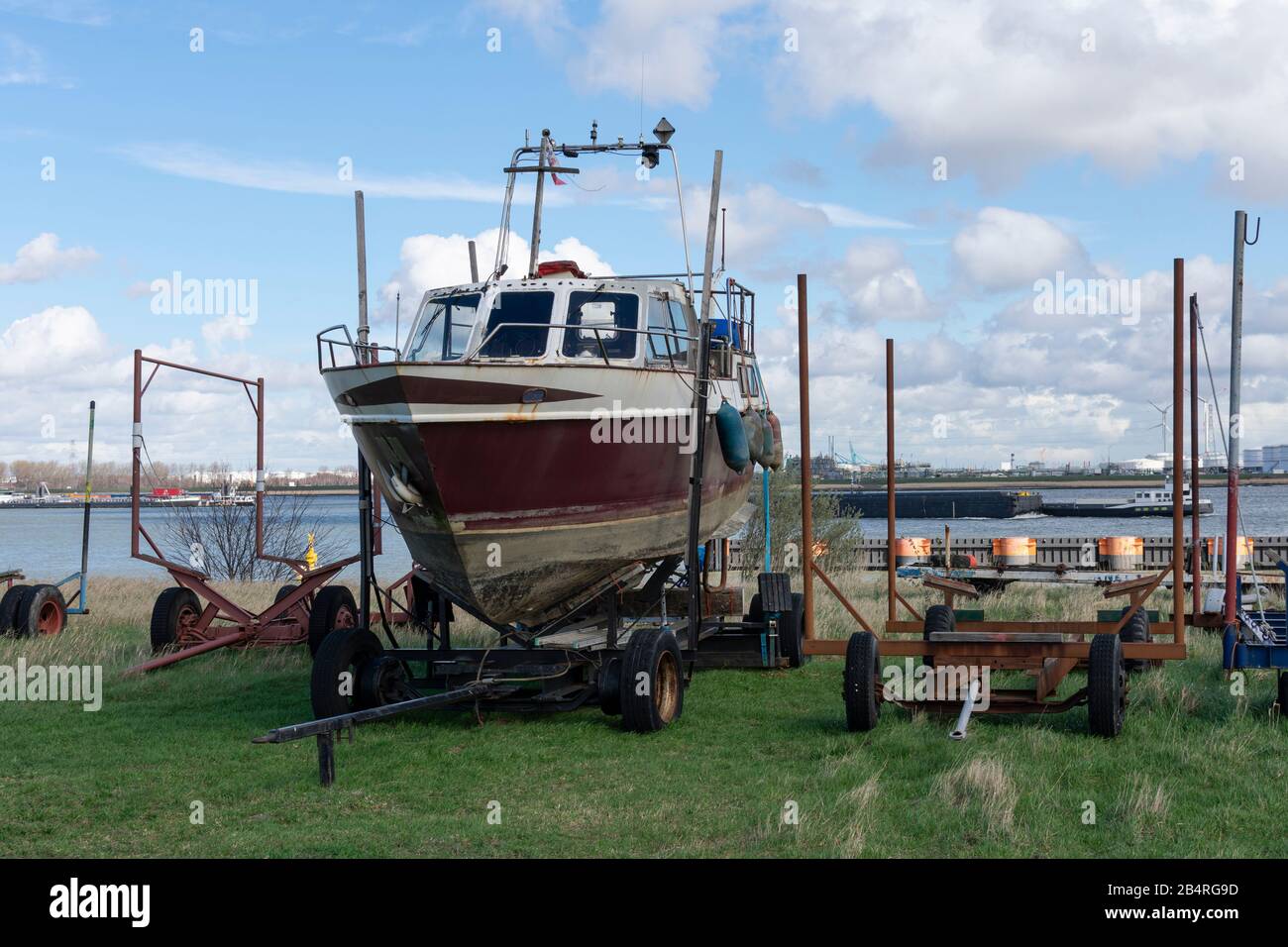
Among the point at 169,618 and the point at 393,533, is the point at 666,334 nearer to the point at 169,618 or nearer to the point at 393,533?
the point at 169,618

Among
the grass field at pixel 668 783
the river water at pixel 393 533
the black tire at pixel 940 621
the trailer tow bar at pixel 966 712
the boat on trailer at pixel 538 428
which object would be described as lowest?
the river water at pixel 393 533

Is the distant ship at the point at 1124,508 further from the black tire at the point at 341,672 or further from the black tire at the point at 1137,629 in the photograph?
the black tire at the point at 341,672

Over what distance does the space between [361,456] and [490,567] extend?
68.4 inches

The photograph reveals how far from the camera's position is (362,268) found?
12.1 meters

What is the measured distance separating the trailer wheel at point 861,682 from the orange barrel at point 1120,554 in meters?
21.6

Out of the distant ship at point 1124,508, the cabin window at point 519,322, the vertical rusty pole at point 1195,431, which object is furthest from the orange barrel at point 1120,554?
the distant ship at point 1124,508

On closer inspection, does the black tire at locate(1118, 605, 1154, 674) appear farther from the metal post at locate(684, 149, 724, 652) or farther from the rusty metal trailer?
the metal post at locate(684, 149, 724, 652)

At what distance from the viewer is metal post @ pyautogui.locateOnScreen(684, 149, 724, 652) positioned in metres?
11.4

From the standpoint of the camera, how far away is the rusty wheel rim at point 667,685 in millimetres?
10819

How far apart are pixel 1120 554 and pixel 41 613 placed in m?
23.0

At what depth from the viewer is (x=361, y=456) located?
455 inches
